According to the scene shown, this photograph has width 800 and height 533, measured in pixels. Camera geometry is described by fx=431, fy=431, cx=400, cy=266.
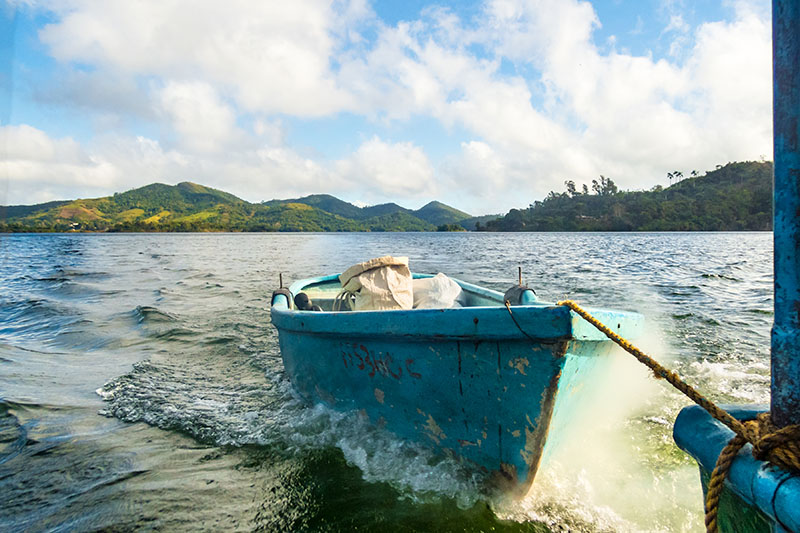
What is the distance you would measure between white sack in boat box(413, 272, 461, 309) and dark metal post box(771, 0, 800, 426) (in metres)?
3.31

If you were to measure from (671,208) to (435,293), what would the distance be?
12467 centimetres

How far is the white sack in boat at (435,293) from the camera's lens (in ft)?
15.8

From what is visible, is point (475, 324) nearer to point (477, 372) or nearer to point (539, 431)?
point (477, 372)

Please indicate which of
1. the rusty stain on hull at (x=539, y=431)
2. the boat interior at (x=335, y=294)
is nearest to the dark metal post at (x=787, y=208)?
the rusty stain on hull at (x=539, y=431)

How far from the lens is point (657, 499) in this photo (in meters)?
3.33

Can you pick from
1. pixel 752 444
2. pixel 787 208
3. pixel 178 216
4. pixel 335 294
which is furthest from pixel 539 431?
pixel 178 216

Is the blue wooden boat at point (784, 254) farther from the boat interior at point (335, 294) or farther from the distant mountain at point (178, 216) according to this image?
the distant mountain at point (178, 216)

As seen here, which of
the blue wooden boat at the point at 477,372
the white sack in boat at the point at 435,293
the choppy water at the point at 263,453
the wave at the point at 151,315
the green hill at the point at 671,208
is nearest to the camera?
the blue wooden boat at the point at 477,372

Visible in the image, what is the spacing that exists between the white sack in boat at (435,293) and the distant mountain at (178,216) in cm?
13799

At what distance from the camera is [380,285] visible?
14.7 ft

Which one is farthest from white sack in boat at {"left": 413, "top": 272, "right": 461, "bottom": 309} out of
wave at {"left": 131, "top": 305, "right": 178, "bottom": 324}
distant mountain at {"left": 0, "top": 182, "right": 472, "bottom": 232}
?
distant mountain at {"left": 0, "top": 182, "right": 472, "bottom": 232}

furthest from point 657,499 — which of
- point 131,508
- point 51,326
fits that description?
point 51,326

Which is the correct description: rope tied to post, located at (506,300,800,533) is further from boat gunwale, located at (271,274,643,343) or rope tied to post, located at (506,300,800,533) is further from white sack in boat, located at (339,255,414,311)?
white sack in boat, located at (339,255,414,311)

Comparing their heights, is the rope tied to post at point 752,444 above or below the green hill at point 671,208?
below
